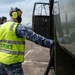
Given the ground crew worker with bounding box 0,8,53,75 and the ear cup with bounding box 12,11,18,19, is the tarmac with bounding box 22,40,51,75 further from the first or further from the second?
the ear cup with bounding box 12,11,18,19

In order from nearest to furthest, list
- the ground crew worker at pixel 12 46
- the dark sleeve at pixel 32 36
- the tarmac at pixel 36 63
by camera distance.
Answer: the dark sleeve at pixel 32 36
the ground crew worker at pixel 12 46
the tarmac at pixel 36 63

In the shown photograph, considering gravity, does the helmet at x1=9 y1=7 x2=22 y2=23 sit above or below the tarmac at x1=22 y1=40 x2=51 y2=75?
above

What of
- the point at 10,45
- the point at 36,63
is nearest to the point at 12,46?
the point at 10,45

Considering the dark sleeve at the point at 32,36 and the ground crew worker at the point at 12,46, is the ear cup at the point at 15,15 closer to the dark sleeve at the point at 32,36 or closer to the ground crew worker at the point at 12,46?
the ground crew worker at the point at 12,46

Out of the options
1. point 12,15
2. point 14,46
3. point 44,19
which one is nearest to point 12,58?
point 14,46

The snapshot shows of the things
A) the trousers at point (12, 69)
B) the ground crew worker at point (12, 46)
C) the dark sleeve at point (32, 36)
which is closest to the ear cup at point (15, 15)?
the ground crew worker at point (12, 46)

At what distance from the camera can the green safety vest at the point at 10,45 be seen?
208 inches

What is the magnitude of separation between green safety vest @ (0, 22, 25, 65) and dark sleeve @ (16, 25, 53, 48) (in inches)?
5.0

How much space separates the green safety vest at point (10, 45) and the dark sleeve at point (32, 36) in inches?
5.0

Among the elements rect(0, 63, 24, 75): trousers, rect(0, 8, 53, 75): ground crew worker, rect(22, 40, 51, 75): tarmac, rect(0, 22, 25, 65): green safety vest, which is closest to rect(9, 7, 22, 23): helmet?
rect(0, 8, 53, 75): ground crew worker

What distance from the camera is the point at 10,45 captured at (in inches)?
209

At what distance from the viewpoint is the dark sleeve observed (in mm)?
4699

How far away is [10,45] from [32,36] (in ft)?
1.90

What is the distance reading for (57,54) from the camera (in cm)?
543
